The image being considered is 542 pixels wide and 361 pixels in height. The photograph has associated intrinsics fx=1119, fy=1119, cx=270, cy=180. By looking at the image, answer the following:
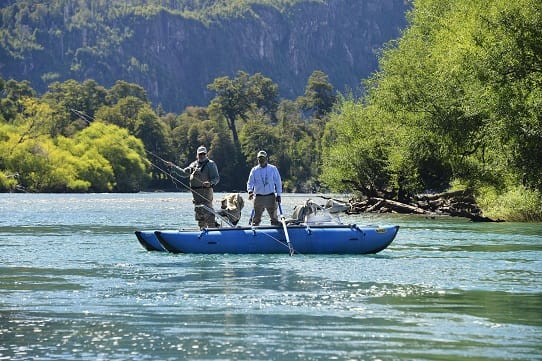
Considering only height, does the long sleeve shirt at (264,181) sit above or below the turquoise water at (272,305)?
above

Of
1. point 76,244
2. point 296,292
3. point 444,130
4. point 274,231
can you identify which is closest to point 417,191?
point 444,130

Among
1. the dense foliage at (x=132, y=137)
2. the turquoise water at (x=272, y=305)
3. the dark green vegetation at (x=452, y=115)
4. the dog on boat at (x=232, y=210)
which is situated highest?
the dense foliage at (x=132, y=137)

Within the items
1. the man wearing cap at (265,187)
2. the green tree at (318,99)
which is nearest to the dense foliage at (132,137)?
the green tree at (318,99)

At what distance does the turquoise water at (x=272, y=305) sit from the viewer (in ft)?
45.4

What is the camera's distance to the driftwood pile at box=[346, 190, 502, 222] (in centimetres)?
5209

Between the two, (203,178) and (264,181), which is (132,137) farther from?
(264,181)

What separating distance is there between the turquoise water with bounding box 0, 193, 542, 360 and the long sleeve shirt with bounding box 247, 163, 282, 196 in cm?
180

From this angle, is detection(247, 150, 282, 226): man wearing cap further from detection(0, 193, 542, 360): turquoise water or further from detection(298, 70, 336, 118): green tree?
detection(298, 70, 336, 118): green tree

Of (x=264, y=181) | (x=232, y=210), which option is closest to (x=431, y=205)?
(x=232, y=210)

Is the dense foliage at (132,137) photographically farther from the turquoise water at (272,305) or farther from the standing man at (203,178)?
the turquoise water at (272,305)

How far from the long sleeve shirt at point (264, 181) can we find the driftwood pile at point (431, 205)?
22.5 m

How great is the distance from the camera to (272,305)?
17656 mm

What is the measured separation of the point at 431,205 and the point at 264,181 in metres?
29.0

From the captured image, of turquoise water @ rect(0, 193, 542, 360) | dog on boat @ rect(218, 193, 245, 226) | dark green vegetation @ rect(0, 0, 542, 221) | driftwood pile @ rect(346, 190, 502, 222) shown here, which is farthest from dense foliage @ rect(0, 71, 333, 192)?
turquoise water @ rect(0, 193, 542, 360)
